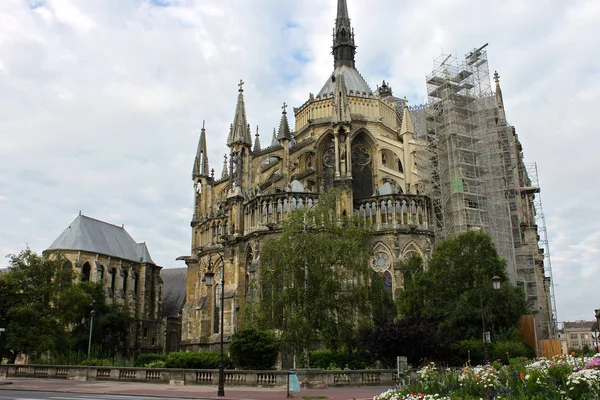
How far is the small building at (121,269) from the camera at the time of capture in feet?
200

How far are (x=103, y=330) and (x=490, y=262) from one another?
125ft

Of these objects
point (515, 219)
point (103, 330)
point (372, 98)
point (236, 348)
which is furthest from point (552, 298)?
point (103, 330)

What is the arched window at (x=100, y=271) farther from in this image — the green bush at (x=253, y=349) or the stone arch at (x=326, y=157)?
the green bush at (x=253, y=349)

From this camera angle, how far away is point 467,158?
45.0 m

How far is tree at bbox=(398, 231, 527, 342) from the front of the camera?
3192 cm

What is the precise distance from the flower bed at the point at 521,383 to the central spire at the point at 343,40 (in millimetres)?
50745

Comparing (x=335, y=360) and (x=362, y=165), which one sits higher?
(x=362, y=165)

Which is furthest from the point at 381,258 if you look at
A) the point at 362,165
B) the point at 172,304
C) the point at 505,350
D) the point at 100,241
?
the point at 172,304

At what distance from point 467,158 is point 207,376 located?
93.1 feet

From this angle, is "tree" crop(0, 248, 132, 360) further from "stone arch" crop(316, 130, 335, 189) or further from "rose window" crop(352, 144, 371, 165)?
"rose window" crop(352, 144, 371, 165)

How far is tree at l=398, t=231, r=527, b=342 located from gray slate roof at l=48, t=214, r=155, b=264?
39.9 meters

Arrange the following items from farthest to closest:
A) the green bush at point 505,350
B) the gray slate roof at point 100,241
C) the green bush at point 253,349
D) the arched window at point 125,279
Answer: the arched window at point 125,279
the gray slate roof at point 100,241
the green bush at point 505,350
the green bush at point 253,349

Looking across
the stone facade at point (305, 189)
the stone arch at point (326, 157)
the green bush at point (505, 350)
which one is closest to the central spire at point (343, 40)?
the stone facade at point (305, 189)

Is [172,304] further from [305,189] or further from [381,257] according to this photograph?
[381,257]
